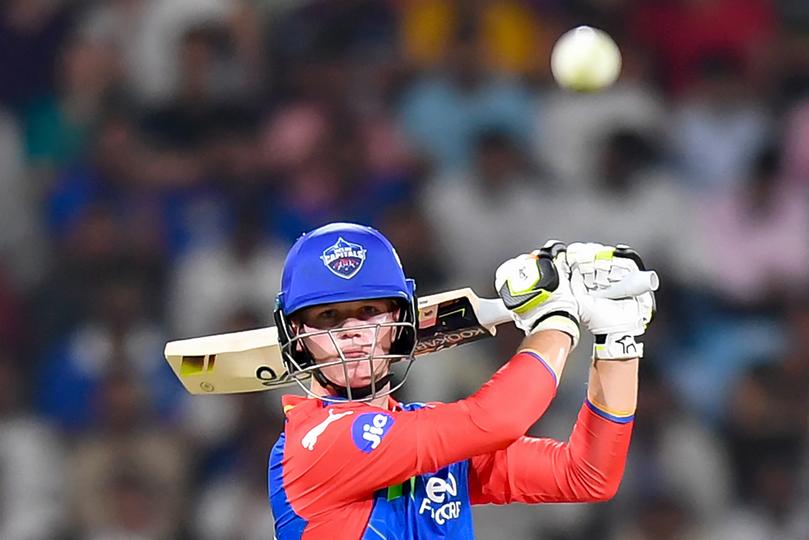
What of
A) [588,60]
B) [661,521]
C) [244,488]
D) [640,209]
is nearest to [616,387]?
[588,60]

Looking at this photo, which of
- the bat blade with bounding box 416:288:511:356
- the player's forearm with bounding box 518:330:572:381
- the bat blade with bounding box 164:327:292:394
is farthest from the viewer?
the bat blade with bounding box 164:327:292:394

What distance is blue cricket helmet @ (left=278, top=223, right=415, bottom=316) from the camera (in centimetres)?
269

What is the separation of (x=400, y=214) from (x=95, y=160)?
4.82 ft

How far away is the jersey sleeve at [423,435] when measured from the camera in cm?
254

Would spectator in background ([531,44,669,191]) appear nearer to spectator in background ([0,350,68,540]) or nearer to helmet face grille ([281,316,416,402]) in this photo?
spectator in background ([0,350,68,540])

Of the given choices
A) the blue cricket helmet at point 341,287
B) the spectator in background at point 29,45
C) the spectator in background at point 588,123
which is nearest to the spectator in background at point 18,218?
the spectator in background at point 29,45

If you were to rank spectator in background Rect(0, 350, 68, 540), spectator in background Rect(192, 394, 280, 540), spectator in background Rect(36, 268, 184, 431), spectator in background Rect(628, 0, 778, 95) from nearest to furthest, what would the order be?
spectator in background Rect(192, 394, 280, 540)
spectator in background Rect(0, 350, 68, 540)
spectator in background Rect(36, 268, 184, 431)
spectator in background Rect(628, 0, 778, 95)

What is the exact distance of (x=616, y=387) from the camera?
2818mm

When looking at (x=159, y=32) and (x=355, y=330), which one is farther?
(x=159, y=32)

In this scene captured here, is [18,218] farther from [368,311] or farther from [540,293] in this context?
[540,293]

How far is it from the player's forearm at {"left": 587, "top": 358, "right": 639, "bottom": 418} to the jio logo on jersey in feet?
1.56

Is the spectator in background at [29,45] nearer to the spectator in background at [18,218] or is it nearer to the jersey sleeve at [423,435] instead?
the spectator in background at [18,218]

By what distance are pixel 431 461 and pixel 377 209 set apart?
11.3 ft

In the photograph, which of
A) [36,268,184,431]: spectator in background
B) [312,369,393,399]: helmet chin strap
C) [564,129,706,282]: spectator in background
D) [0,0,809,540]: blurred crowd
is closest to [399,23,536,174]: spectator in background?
[0,0,809,540]: blurred crowd
